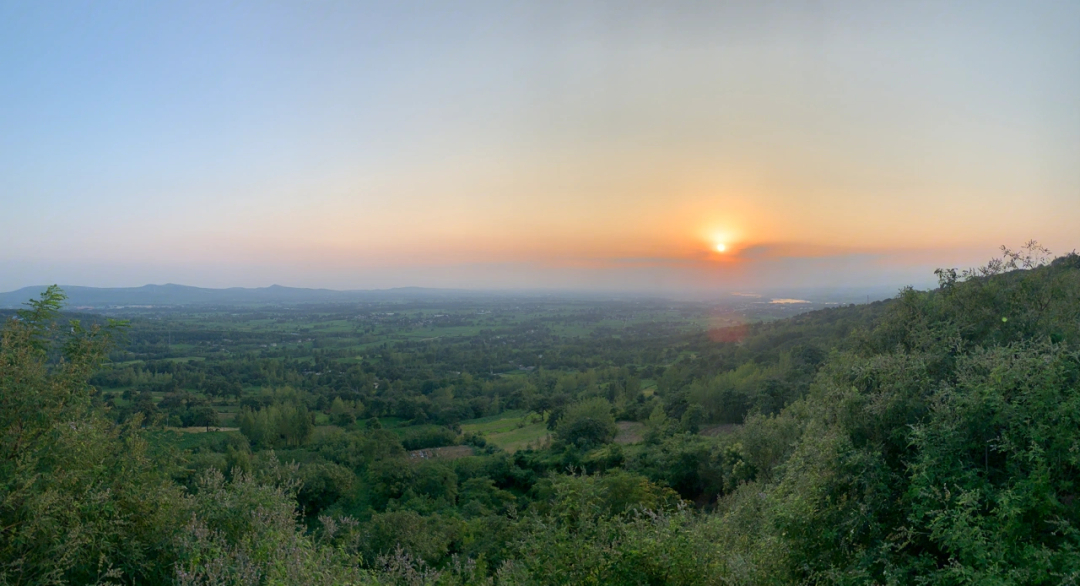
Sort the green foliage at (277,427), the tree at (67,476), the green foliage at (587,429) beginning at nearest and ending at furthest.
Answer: the tree at (67,476)
the green foliage at (587,429)
the green foliage at (277,427)

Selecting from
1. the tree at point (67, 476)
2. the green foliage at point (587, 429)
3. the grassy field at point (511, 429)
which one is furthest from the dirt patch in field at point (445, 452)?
the tree at point (67, 476)

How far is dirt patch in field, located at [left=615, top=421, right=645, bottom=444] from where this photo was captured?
116 ft

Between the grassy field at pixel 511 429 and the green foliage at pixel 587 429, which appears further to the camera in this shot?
the grassy field at pixel 511 429

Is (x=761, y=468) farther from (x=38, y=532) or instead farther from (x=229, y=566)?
(x=38, y=532)

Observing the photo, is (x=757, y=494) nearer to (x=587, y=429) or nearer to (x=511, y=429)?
(x=587, y=429)

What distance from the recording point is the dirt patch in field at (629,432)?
35.4 m

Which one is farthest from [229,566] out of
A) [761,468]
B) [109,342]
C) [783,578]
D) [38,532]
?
[761,468]

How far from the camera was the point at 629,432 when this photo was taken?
38500 millimetres

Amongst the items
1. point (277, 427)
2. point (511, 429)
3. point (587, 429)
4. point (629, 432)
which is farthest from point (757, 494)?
point (277, 427)

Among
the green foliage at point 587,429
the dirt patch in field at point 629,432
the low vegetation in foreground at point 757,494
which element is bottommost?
the dirt patch in field at point 629,432

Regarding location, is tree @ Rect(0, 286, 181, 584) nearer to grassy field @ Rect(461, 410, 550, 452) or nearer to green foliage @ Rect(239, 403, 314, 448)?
grassy field @ Rect(461, 410, 550, 452)

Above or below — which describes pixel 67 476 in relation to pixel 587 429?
above

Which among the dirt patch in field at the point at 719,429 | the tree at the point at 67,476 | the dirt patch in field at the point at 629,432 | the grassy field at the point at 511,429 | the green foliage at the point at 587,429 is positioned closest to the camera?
the tree at the point at 67,476

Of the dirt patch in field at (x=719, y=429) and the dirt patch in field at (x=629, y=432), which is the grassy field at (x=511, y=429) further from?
the dirt patch in field at (x=719, y=429)
